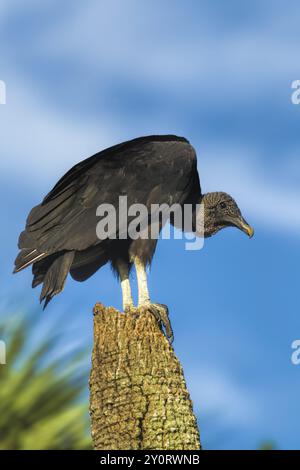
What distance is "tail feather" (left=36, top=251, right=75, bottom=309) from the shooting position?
6070mm

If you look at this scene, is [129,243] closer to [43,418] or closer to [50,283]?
[50,283]

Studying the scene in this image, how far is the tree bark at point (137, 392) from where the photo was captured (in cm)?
485

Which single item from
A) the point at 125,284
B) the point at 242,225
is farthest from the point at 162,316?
the point at 242,225

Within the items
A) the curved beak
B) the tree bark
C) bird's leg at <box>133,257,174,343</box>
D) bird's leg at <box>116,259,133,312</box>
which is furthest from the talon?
the curved beak

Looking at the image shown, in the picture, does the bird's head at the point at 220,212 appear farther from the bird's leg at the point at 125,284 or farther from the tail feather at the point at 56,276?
the tail feather at the point at 56,276

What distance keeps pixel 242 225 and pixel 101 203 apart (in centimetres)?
140

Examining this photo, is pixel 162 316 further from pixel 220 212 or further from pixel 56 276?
pixel 220 212

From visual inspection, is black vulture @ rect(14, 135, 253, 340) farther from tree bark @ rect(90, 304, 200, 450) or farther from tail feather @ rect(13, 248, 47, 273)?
tree bark @ rect(90, 304, 200, 450)

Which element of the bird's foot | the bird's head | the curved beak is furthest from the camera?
the bird's head

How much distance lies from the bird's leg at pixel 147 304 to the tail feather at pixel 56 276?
1.53ft

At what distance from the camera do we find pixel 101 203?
21.4ft

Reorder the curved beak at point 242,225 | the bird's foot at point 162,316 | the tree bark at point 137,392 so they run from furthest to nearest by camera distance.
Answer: the curved beak at point 242,225 < the bird's foot at point 162,316 < the tree bark at point 137,392

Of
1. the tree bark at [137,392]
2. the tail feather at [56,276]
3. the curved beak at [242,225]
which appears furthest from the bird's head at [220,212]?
the tree bark at [137,392]

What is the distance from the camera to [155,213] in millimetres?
6668
